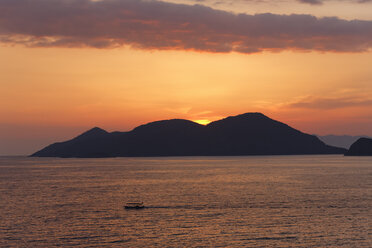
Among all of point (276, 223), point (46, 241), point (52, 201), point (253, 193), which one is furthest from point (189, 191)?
point (46, 241)

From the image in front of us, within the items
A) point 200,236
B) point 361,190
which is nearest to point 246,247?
point 200,236

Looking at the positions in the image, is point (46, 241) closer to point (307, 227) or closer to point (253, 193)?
point (307, 227)

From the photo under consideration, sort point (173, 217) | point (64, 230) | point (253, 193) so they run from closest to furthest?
point (64, 230) → point (173, 217) → point (253, 193)

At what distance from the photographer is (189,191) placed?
162 m

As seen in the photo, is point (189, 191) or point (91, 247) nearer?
point (91, 247)

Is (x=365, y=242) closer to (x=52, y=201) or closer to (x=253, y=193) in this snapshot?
(x=253, y=193)

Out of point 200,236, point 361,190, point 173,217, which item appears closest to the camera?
point 200,236

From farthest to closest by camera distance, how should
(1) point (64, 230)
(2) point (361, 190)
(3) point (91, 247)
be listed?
(2) point (361, 190)
(1) point (64, 230)
(3) point (91, 247)

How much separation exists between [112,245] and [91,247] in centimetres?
357

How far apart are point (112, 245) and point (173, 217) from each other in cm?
2860

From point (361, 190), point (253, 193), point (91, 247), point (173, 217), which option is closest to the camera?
point (91, 247)

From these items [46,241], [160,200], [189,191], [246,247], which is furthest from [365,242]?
[189,191]

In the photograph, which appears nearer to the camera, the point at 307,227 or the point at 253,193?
the point at 307,227

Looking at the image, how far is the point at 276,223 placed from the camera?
9412 centimetres
